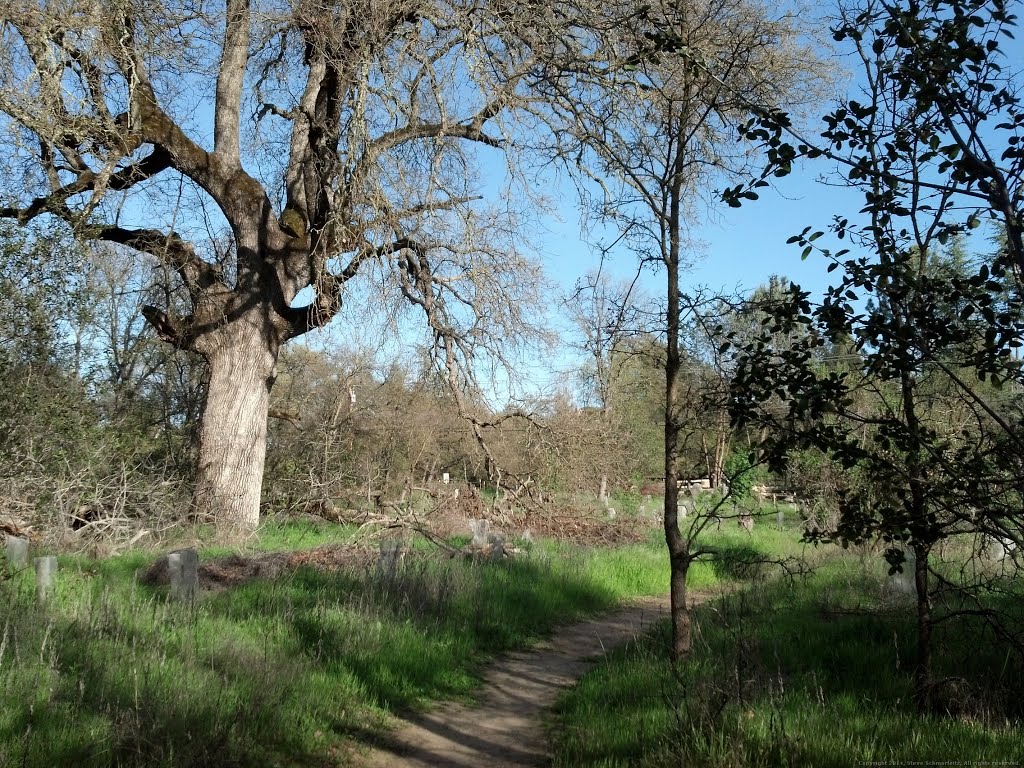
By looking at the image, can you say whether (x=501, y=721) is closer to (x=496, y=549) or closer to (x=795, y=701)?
(x=795, y=701)

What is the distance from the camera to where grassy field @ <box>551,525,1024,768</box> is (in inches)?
169

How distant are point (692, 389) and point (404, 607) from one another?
4.02 metres

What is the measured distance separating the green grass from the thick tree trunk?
401 cm

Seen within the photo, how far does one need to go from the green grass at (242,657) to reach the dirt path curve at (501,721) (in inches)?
9.9

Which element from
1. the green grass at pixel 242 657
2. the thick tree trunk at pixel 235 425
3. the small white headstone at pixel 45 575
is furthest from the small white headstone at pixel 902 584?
the thick tree trunk at pixel 235 425

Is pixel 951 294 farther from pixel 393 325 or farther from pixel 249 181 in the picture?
pixel 249 181

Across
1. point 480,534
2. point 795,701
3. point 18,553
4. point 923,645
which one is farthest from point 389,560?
point 923,645

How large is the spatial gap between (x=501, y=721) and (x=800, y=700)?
2.36 metres

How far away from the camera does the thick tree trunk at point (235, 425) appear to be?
14.9m

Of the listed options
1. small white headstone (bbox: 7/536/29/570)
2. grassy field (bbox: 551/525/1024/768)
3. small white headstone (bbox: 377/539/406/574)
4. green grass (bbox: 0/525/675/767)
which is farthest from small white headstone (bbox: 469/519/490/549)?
small white headstone (bbox: 7/536/29/570)

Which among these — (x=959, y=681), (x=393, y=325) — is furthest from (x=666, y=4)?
(x=393, y=325)

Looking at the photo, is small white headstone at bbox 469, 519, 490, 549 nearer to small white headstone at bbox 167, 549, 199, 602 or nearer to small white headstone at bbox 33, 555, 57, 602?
small white headstone at bbox 167, 549, 199, 602

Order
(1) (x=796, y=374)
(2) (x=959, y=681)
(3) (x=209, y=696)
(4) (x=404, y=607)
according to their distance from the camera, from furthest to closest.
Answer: (4) (x=404, y=607)
(2) (x=959, y=681)
(3) (x=209, y=696)
(1) (x=796, y=374)

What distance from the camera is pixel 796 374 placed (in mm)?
4801
